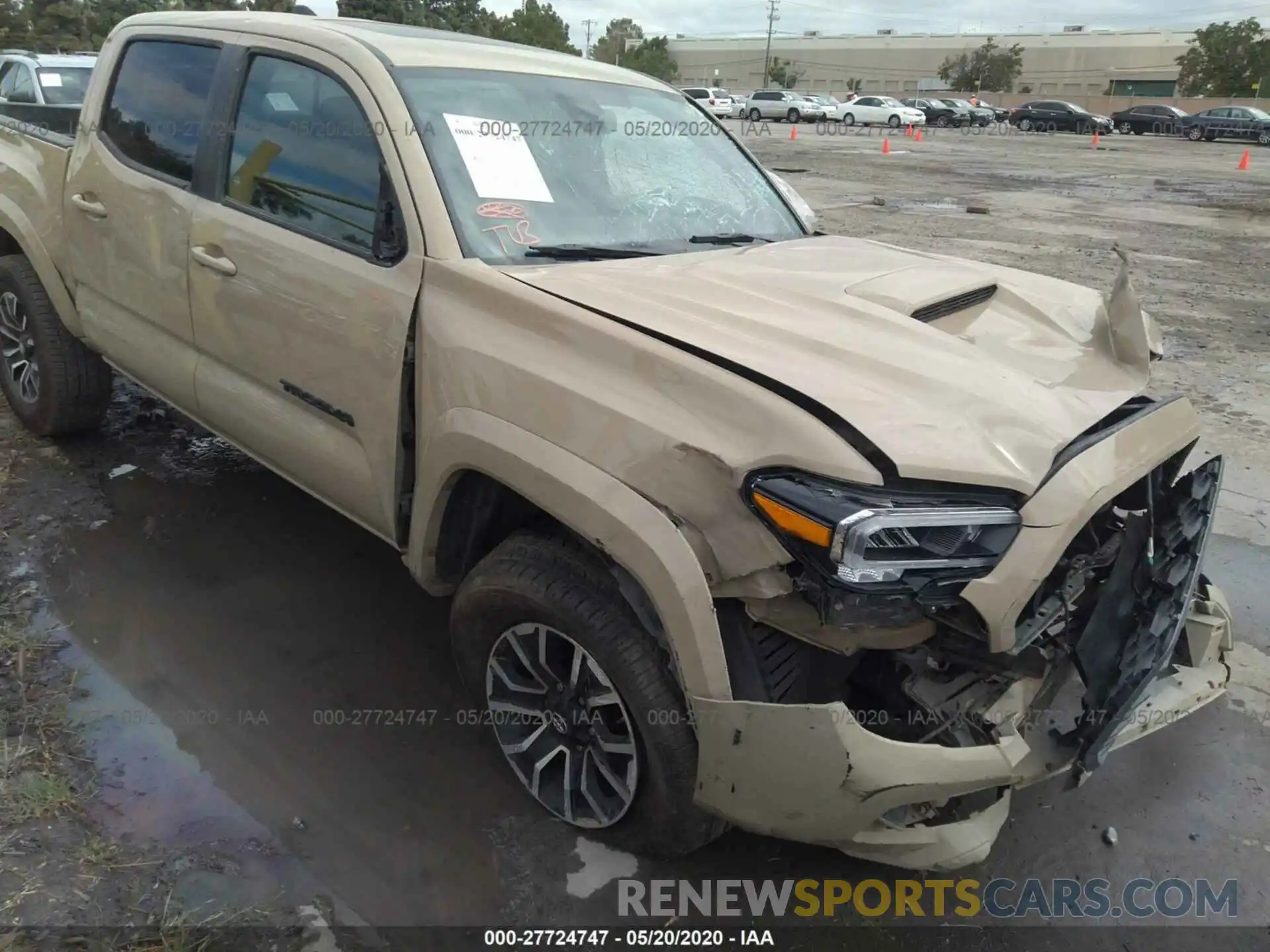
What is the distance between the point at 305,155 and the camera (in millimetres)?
3021

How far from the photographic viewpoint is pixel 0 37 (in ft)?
90.9

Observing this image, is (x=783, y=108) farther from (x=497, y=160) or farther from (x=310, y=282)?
(x=310, y=282)

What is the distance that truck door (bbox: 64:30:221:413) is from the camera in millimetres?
3436

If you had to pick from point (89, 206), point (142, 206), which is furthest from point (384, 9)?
point (142, 206)

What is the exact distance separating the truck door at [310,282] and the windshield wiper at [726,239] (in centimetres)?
98

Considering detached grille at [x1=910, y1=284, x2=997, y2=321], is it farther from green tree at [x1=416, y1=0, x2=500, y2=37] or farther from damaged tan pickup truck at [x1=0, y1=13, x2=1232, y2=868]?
green tree at [x1=416, y1=0, x2=500, y2=37]

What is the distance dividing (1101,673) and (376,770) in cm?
200

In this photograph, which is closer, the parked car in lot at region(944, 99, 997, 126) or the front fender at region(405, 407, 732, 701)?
the front fender at region(405, 407, 732, 701)

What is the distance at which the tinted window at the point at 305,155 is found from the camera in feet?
9.21

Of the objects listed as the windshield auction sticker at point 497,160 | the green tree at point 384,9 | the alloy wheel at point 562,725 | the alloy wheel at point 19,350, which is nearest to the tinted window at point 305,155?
the windshield auction sticker at point 497,160

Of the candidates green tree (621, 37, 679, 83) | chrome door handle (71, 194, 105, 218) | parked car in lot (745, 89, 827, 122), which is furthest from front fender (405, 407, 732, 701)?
green tree (621, 37, 679, 83)

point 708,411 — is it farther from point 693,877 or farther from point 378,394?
point 693,877

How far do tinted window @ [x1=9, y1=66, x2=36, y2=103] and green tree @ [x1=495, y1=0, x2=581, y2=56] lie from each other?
57.8m

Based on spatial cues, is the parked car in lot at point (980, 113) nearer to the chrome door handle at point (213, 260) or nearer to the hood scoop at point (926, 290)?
the hood scoop at point (926, 290)
